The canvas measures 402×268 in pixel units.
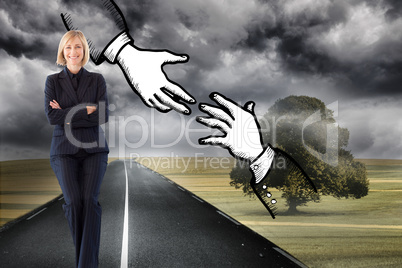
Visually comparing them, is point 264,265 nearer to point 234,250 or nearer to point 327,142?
point 234,250

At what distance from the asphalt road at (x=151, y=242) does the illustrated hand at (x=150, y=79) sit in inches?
123

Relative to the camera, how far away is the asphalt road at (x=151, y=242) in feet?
19.0

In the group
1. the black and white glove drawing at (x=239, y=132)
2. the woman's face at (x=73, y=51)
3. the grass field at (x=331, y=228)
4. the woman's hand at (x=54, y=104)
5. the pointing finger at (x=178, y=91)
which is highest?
the woman's face at (x=73, y=51)

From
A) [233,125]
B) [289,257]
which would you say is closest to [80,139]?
[233,125]

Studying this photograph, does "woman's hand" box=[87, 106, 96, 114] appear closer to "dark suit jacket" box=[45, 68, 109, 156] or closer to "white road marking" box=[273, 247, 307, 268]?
"dark suit jacket" box=[45, 68, 109, 156]

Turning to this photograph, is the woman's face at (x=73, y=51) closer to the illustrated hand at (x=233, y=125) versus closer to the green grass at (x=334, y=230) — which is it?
the illustrated hand at (x=233, y=125)

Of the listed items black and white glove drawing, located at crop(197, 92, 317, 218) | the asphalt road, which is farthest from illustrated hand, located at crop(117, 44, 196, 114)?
the asphalt road

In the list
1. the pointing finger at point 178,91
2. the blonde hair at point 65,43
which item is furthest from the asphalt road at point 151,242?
the blonde hair at point 65,43

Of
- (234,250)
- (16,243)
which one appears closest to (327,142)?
(234,250)

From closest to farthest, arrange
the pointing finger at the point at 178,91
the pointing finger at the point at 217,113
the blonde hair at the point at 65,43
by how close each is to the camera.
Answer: the blonde hair at the point at 65,43 → the pointing finger at the point at 178,91 → the pointing finger at the point at 217,113

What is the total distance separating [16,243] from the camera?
23.8 ft

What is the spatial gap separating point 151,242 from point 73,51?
5017 mm

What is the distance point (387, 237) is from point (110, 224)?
25.0 ft

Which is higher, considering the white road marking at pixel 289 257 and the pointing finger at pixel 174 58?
the pointing finger at pixel 174 58
